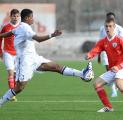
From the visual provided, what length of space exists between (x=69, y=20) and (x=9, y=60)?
57.3 m

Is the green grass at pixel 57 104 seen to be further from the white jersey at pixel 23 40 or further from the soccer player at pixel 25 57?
the white jersey at pixel 23 40

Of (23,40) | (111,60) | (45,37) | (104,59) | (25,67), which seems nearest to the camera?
(45,37)

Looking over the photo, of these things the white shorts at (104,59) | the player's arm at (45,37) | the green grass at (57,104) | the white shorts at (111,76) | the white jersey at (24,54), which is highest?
the player's arm at (45,37)

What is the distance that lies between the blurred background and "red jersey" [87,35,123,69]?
18.6m

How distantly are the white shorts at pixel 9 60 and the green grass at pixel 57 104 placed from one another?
84cm

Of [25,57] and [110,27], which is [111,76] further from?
[25,57]

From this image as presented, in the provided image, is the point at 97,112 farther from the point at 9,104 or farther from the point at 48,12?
the point at 48,12

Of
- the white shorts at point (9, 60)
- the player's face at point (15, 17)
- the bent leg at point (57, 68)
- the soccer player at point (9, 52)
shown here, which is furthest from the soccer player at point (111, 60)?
the white shorts at point (9, 60)

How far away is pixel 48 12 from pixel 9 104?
1535 inches

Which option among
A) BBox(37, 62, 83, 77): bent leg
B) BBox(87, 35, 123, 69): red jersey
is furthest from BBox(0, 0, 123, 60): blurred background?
BBox(87, 35, 123, 69): red jersey

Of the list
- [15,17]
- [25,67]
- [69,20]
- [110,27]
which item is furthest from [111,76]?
[69,20]

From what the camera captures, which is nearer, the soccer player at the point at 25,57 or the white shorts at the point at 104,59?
the soccer player at the point at 25,57

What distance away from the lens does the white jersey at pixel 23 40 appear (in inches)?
638

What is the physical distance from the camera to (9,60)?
65.3 ft
